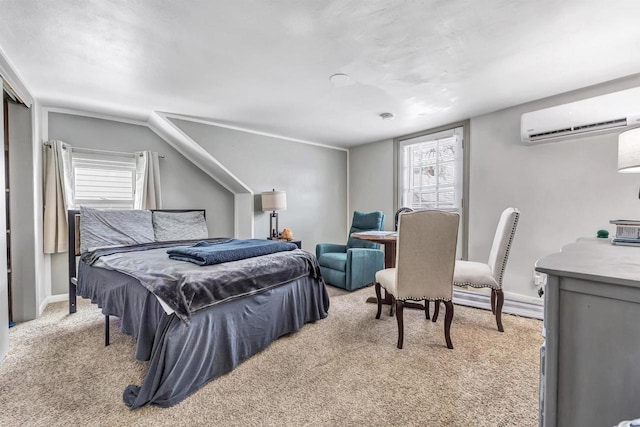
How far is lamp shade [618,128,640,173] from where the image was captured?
1602 mm

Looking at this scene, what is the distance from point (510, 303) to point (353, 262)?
1.75 meters

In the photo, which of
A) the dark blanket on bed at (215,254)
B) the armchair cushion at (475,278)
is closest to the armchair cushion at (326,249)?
the dark blanket on bed at (215,254)

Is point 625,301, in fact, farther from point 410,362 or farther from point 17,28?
point 17,28

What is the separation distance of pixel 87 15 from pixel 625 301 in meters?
2.73

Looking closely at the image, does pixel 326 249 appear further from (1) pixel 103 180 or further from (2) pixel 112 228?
(1) pixel 103 180

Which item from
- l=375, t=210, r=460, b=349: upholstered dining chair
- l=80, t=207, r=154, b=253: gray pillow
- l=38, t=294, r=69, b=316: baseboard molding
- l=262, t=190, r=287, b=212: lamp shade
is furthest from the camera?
l=262, t=190, r=287, b=212: lamp shade

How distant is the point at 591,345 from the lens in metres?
0.76

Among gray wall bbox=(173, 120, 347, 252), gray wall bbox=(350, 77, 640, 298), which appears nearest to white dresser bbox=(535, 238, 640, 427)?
gray wall bbox=(350, 77, 640, 298)

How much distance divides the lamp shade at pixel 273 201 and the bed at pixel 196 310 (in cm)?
146

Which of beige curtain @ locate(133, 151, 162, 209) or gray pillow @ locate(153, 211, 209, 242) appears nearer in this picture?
gray pillow @ locate(153, 211, 209, 242)

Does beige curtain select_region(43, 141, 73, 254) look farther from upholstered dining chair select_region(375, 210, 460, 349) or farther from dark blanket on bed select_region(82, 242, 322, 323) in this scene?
upholstered dining chair select_region(375, 210, 460, 349)

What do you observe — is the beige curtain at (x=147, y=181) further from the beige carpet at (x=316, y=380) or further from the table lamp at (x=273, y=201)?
the beige carpet at (x=316, y=380)

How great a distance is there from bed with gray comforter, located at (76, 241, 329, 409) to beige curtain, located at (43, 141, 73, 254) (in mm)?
984

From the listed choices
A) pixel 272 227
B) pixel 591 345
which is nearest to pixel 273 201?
pixel 272 227
